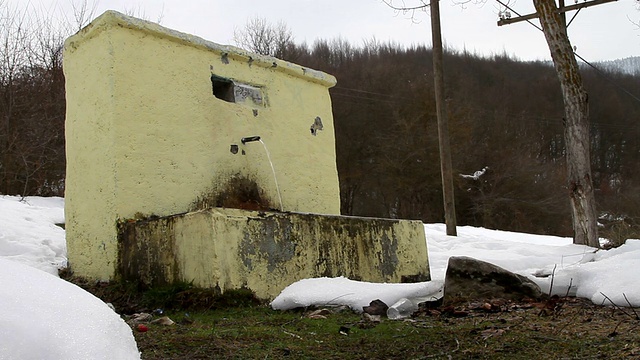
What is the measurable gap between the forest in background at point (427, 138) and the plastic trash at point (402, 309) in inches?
466

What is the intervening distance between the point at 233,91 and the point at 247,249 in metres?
2.13

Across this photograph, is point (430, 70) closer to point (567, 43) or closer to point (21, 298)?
point (567, 43)

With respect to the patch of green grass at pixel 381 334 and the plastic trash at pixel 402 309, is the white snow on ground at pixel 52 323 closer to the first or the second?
the patch of green grass at pixel 381 334

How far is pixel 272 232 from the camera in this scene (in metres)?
4.44

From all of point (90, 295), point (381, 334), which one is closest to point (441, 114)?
point (381, 334)

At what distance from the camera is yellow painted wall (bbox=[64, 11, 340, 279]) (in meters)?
4.83

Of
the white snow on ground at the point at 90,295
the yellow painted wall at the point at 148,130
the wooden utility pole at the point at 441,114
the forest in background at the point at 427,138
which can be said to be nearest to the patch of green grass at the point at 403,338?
the white snow on ground at the point at 90,295

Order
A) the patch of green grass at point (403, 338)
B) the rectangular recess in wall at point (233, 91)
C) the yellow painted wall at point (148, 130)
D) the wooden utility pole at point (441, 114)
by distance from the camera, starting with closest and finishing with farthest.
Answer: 1. the patch of green grass at point (403, 338)
2. the yellow painted wall at point (148, 130)
3. the rectangular recess in wall at point (233, 91)
4. the wooden utility pole at point (441, 114)

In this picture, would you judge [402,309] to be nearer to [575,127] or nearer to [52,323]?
[52,323]

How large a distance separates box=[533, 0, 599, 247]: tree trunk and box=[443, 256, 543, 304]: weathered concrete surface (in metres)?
4.87

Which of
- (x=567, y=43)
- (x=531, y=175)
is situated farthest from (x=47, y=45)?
(x=531, y=175)

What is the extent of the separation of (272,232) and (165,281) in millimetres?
892

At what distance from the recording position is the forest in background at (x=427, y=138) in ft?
50.9

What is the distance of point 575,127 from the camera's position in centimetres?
852
